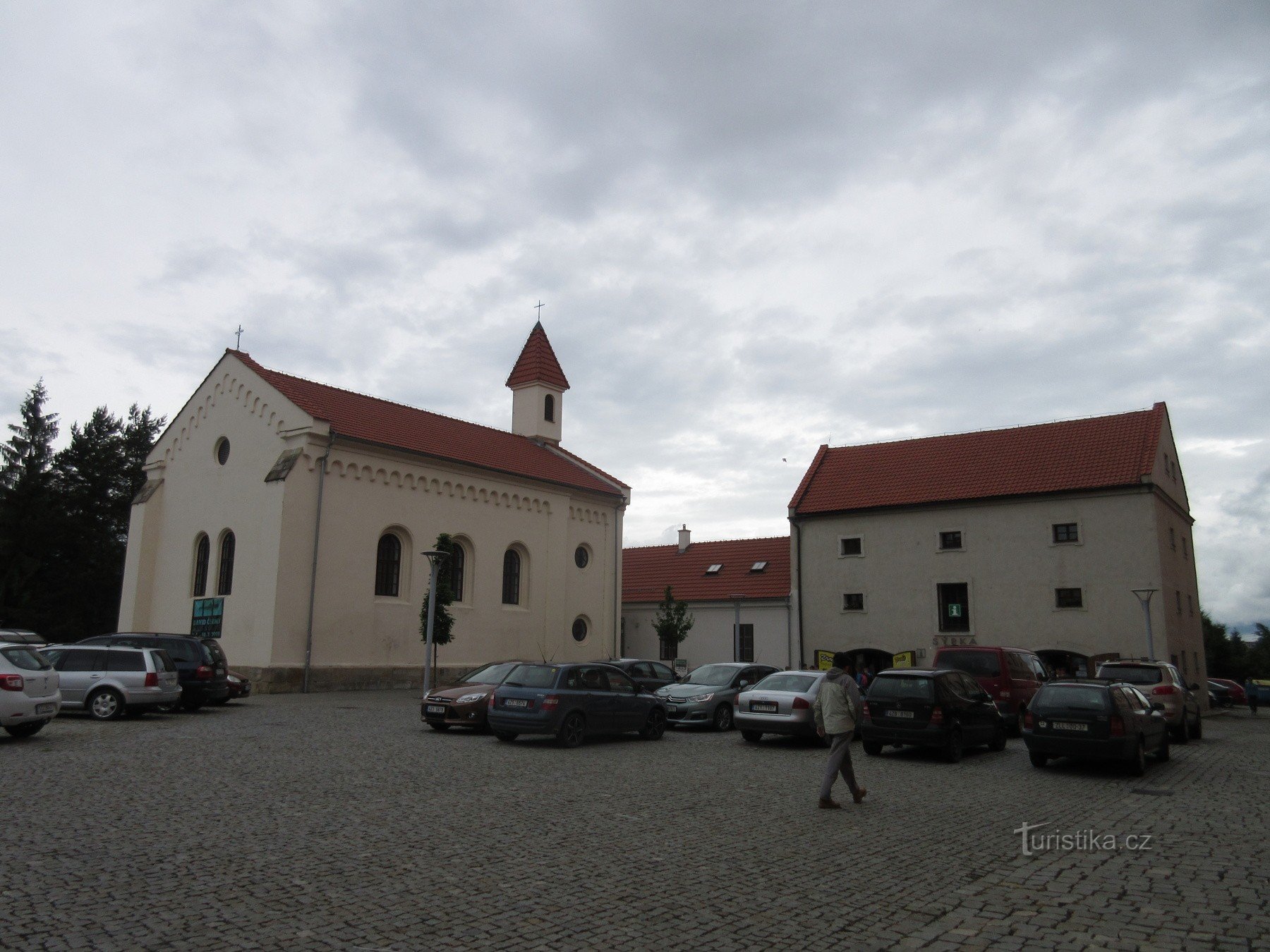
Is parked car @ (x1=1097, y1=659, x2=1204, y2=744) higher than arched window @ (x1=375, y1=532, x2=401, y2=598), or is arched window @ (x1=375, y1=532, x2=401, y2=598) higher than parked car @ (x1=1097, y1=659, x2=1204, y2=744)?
arched window @ (x1=375, y1=532, x2=401, y2=598)

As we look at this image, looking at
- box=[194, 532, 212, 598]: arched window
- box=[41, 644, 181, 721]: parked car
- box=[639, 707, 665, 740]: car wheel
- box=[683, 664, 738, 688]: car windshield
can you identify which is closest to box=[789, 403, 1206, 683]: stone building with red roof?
box=[683, 664, 738, 688]: car windshield

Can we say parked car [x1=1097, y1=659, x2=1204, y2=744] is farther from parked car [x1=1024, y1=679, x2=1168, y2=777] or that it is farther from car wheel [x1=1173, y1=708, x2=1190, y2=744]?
parked car [x1=1024, y1=679, x2=1168, y2=777]

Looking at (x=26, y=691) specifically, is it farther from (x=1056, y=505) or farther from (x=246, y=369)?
(x=1056, y=505)

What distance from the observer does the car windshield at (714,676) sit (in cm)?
2022

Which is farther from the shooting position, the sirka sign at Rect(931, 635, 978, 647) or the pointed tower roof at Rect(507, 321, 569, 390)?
the pointed tower roof at Rect(507, 321, 569, 390)

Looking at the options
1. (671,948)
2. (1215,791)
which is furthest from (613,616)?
(671,948)

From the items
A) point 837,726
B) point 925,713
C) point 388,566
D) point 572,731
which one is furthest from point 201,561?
point 837,726

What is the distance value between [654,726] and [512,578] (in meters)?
19.1

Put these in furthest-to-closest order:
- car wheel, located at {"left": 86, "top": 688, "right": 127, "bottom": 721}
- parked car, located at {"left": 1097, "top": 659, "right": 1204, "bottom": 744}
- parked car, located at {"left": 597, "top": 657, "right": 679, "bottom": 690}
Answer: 1. parked car, located at {"left": 597, "top": 657, "right": 679, "bottom": 690}
2. parked car, located at {"left": 1097, "top": 659, "right": 1204, "bottom": 744}
3. car wheel, located at {"left": 86, "top": 688, "right": 127, "bottom": 721}

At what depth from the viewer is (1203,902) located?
6.55 metres

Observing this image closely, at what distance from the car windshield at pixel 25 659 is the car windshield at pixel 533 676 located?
287 inches

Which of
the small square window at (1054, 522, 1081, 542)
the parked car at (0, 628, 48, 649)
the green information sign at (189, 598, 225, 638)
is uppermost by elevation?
the small square window at (1054, 522, 1081, 542)

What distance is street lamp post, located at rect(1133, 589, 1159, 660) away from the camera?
26775 mm

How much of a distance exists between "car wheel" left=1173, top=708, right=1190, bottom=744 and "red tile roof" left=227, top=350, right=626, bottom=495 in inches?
917
